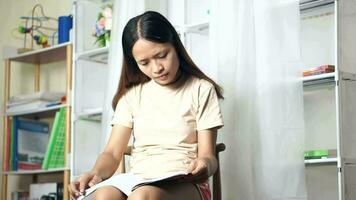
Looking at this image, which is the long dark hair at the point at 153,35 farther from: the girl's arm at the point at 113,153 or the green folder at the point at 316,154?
the green folder at the point at 316,154

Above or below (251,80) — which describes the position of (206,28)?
above

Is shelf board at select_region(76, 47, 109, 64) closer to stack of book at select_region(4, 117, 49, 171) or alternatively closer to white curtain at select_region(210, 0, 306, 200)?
stack of book at select_region(4, 117, 49, 171)

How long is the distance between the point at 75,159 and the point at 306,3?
1396 millimetres

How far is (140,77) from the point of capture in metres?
1.97

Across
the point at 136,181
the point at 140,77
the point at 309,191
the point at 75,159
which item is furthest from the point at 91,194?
the point at 75,159

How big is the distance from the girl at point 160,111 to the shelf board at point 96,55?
42.1 inches

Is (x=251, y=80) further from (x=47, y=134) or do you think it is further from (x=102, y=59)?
(x=47, y=134)

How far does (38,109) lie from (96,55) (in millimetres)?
477

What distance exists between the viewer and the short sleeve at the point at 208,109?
1.79 metres

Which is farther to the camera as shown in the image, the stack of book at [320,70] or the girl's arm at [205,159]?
the stack of book at [320,70]

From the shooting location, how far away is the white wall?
11.8ft

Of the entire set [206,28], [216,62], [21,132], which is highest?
[206,28]

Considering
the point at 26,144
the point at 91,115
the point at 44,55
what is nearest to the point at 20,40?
the point at 44,55

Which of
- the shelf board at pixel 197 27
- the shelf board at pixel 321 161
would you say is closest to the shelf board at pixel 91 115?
the shelf board at pixel 197 27
